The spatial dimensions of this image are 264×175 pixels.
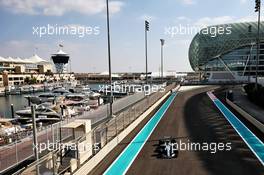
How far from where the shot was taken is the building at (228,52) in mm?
100225

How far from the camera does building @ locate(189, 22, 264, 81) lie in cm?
10022

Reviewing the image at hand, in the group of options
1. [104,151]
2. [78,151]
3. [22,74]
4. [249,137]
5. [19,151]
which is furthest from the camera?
[22,74]

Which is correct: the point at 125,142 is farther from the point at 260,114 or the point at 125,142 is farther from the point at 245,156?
the point at 260,114

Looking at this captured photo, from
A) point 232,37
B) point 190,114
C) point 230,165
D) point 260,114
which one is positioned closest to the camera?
point 230,165

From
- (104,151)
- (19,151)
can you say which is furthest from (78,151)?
(19,151)

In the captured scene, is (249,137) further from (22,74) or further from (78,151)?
(22,74)

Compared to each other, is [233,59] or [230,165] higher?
[233,59]

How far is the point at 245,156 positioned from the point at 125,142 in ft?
23.8

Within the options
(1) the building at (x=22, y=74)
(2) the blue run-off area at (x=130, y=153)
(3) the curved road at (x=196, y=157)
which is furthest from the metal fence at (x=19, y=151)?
(1) the building at (x=22, y=74)

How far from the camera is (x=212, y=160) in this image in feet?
43.0

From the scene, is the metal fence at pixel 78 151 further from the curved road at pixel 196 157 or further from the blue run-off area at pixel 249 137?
the blue run-off area at pixel 249 137

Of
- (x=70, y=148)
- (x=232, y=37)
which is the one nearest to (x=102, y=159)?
(x=70, y=148)

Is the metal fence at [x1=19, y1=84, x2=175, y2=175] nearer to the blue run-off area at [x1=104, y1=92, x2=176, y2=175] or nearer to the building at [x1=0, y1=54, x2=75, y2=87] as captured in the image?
the blue run-off area at [x1=104, y1=92, x2=176, y2=175]

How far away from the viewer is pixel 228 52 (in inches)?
4245
